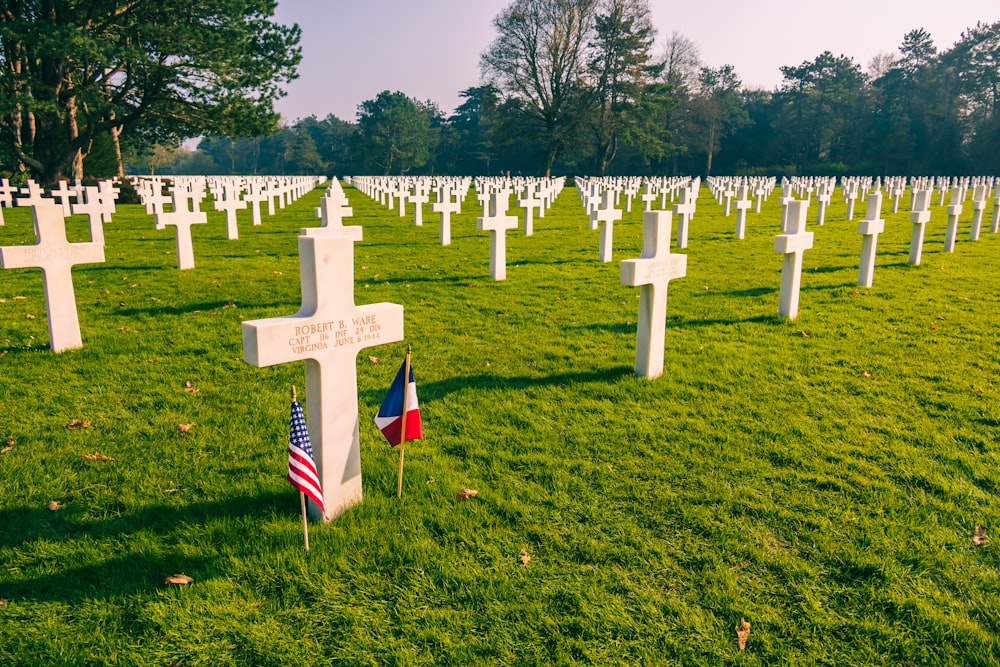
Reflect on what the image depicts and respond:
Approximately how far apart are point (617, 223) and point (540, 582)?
54.6 feet

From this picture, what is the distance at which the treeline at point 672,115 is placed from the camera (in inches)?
2003

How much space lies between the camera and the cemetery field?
8.16 feet

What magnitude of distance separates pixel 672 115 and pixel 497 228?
65.7 meters

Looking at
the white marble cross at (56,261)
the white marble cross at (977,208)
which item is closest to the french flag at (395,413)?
the white marble cross at (56,261)

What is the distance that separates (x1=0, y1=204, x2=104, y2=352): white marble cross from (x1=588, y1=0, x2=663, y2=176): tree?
166ft

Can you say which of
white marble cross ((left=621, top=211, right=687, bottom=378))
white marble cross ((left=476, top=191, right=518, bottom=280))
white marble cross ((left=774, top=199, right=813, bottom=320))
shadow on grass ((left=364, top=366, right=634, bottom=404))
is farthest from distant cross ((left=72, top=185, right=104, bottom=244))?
white marble cross ((left=774, top=199, right=813, bottom=320))

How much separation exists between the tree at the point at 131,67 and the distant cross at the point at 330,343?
2307 centimetres

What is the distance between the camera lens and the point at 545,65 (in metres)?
50.9

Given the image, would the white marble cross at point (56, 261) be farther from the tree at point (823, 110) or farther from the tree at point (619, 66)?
the tree at point (823, 110)

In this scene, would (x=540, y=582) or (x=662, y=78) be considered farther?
(x=662, y=78)

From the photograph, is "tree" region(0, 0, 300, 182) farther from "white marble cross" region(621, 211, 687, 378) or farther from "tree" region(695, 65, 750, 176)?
"tree" region(695, 65, 750, 176)

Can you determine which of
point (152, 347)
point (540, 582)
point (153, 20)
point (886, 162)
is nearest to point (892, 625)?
point (540, 582)

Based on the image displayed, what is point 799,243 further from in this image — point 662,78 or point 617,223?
point 662,78

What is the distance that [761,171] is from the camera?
68.2m
